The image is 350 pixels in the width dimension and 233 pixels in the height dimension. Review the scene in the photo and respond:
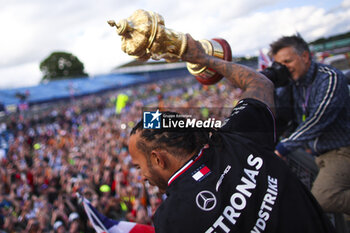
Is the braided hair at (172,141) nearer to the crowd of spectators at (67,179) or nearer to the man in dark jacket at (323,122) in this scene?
the crowd of spectators at (67,179)

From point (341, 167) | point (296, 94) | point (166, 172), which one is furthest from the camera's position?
point (296, 94)

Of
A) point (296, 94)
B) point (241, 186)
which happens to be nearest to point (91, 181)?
point (296, 94)

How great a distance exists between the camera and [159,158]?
122 centimetres

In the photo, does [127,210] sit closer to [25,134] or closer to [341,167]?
[341,167]

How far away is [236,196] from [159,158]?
16.2 inches

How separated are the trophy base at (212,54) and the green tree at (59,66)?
181ft

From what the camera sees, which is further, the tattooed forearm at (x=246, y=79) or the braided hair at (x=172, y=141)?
the tattooed forearm at (x=246, y=79)

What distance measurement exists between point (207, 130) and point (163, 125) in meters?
0.27

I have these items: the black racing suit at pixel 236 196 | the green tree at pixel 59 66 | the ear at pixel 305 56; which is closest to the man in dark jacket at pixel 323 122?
the ear at pixel 305 56

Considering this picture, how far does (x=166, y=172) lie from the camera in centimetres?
123

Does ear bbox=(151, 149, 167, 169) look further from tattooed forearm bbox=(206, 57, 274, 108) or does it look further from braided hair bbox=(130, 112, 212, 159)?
tattooed forearm bbox=(206, 57, 274, 108)

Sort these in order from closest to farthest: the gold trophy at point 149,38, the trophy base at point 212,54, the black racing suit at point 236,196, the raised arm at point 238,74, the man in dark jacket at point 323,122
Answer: the black racing suit at point 236,196 → the gold trophy at point 149,38 → the raised arm at point 238,74 → the trophy base at point 212,54 → the man in dark jacket at point 323,122

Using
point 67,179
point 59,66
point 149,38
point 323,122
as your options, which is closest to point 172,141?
point 149,38

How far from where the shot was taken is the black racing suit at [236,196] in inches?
39.4
